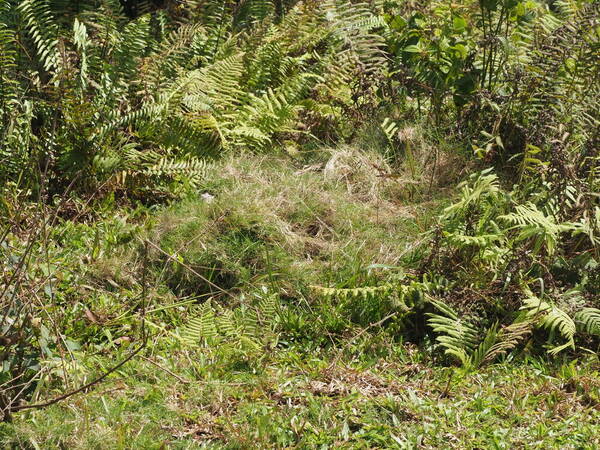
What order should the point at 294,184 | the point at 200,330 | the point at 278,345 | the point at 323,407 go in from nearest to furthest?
the point at 323,407 → the point at 200,330 → the point at 278,345 → the point at 294,184

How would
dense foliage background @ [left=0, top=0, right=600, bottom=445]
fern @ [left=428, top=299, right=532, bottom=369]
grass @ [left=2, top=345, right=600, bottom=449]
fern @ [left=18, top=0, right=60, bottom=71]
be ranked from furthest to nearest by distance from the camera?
fern @ [left=18, top=0, right=60, bottom=71], dense foliage background @ [left=0, top=0, right=600, bottom=445], fern @ [left=428, top=299, right=532, bottom=369], grass @ [left=2, top=345, right=600, bottom=449]

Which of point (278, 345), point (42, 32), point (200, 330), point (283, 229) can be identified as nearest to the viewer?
point (200, 330)

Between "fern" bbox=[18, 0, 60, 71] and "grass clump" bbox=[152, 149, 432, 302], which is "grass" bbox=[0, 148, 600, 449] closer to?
"grass clump" bbox=[152, 149, 432, 302]

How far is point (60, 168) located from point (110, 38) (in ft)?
3.81

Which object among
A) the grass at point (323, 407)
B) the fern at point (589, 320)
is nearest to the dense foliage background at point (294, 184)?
the fern at point (589, 320)

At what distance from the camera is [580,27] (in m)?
6.09

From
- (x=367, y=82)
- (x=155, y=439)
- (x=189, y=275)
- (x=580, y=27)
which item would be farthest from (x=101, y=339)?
(x=580, y=27)

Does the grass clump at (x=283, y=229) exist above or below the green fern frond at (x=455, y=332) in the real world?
above

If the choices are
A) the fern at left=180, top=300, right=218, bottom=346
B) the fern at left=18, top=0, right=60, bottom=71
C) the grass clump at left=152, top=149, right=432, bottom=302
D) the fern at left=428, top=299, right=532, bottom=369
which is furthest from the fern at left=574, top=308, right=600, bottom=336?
the fern at left=18, top=0, right=60, bottom=71

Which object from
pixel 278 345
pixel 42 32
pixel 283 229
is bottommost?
pixel 278 345

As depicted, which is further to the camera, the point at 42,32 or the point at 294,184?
the point at 42,32

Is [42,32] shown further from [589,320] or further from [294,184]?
[589,320]

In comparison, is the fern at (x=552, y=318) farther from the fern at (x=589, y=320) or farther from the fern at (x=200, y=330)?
the fern at (x=200, y=330)

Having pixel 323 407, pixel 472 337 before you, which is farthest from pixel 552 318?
pixel 323 407
